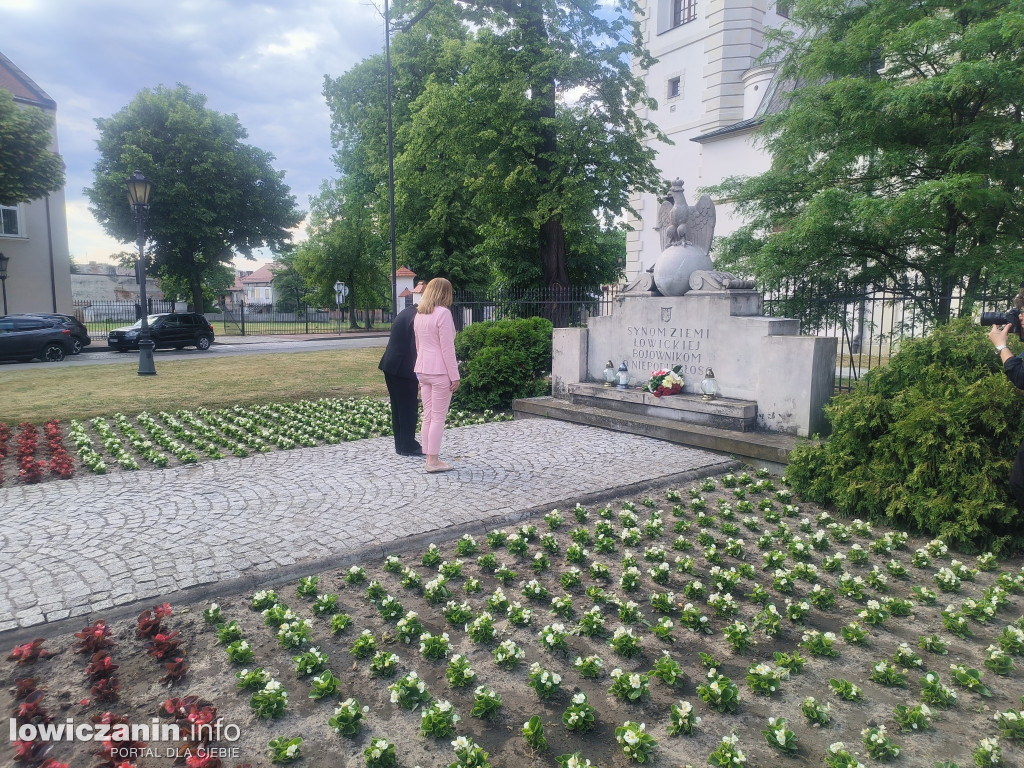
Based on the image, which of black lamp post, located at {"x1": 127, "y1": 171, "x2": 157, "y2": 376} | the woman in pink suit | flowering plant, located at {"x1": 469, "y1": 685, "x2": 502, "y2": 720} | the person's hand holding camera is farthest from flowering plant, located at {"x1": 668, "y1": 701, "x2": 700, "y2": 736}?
black lamp post, located at {"x1": 127, "y1": 171, "x2": 157, "y2": 376}

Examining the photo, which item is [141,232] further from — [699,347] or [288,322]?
[288,322]

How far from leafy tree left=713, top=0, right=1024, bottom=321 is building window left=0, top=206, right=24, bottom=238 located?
101 feet

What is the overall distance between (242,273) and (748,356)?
131341mm

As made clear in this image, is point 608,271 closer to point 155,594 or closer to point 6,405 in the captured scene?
point 6,405

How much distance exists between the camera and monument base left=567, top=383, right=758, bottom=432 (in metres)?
8.11

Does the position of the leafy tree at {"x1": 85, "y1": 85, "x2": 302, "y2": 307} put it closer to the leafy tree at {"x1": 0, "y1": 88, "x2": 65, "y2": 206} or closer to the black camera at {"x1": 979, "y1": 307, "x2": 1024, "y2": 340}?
the leafy tree at {"x1": 0, "y1": 88, "x2": 65, "y2": 206}

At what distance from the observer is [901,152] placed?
372 inches

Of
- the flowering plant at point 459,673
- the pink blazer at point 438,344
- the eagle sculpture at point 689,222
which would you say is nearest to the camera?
the flowering plant at point 459,673

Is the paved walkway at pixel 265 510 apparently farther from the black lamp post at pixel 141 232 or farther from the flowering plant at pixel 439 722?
the black lamp post at pixel 141 232

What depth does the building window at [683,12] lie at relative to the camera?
31.5 meters

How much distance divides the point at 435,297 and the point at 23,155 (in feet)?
79.8

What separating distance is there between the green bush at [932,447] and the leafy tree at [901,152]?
3727 millimetres

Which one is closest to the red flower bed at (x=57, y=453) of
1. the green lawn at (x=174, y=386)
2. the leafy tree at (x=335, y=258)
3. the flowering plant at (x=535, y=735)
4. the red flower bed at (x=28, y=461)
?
the red flower bed at (x=28, y=461)

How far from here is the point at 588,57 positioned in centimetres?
1756
